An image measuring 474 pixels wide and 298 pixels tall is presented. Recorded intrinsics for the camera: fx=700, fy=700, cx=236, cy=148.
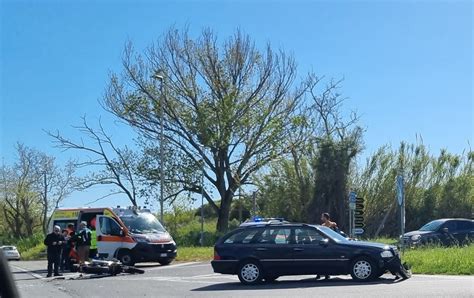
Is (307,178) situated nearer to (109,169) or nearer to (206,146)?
(206,146)

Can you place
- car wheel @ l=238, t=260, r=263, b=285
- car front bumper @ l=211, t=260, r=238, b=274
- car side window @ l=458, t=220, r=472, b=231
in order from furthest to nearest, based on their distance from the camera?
car side window @ l=458, t=220, r=472, b=231
car front bumper @ l=211, t=260, r=238, b=274
car wheel @ l=238, t=260, r=263, b=285

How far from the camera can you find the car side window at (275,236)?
17.0m

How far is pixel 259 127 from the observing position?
41.7 m

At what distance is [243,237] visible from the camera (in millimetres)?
17297

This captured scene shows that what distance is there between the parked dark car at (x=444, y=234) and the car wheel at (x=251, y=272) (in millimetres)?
10392

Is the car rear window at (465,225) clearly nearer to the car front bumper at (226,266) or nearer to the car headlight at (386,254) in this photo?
the car headlight at (386,254)

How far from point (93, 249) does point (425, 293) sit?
54.2 feet

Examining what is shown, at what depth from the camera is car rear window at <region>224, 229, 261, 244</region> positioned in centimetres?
1720

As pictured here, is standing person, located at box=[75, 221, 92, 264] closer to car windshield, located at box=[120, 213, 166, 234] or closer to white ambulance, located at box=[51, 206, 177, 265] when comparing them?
white ambulance, located at box=[51, 206, 177, 265]

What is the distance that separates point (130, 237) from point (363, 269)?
37.3 feet

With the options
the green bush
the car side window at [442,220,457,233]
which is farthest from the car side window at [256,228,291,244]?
the green bush

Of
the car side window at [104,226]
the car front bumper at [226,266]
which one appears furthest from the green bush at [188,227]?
the car front bumper at [226,266]

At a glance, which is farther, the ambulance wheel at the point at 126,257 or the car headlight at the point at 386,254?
the ambulance wheel at the point at 126,257

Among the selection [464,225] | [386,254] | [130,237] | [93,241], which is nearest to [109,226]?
[130,237]
